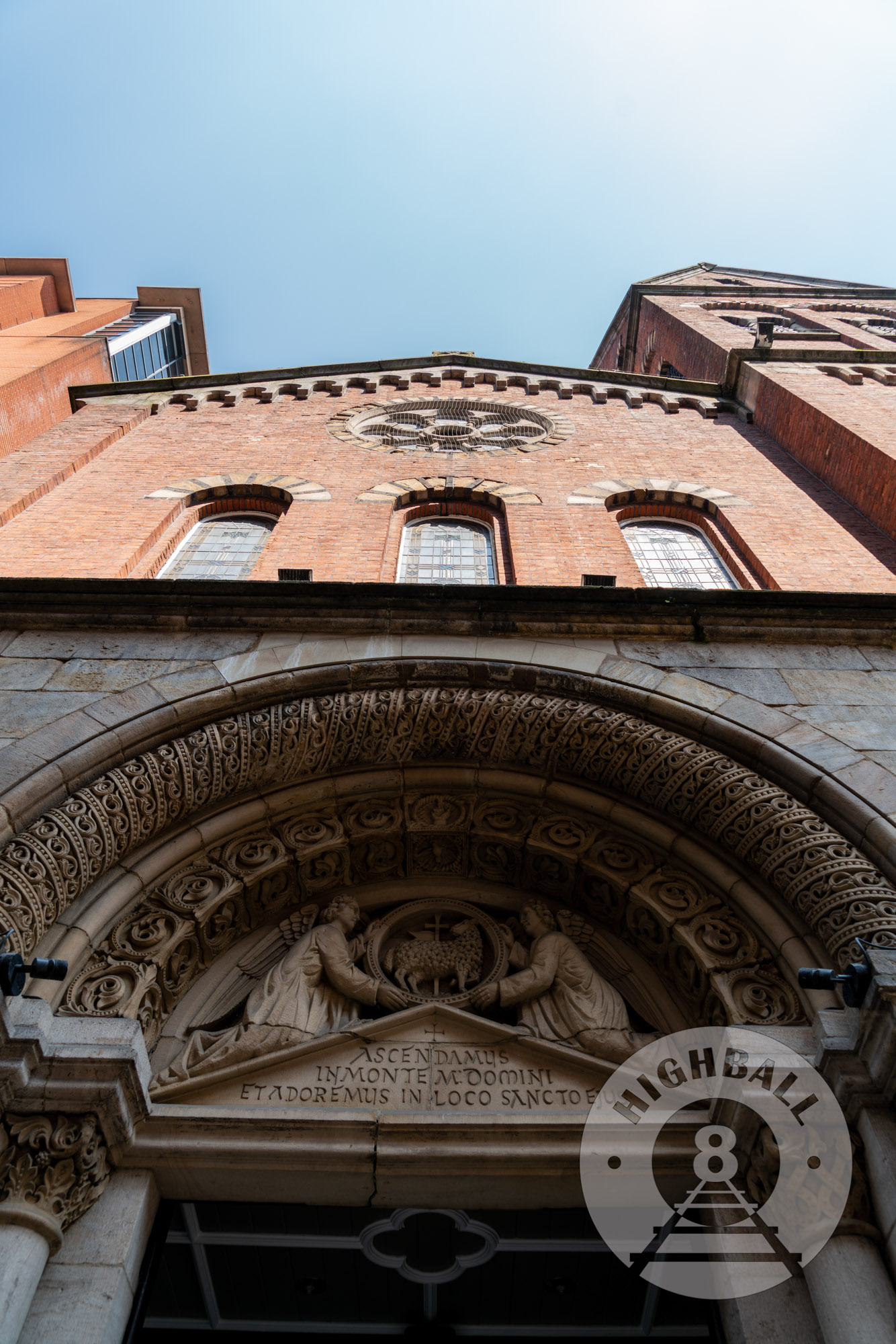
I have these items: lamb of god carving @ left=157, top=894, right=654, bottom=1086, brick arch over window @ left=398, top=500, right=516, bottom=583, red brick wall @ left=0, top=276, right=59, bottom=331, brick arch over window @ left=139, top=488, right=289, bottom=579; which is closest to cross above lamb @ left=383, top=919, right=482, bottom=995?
lamb of god carving @ left=157, top=894, right=654, bottom=1086

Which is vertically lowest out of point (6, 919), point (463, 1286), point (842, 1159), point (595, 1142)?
point (463, 1286)

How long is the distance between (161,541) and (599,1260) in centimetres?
724

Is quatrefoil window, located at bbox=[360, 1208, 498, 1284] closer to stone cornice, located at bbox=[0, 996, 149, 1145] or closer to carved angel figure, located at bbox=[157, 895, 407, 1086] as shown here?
carved angel figure, located at bbox=[157, 895, 407, 1086]

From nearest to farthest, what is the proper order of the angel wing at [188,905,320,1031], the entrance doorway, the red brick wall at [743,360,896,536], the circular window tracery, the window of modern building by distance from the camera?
the entrance doorway, the angel wing at [188,905,320,1031], the red brick wall at [743,360,896,536], the circular window tracery, the window of modern building

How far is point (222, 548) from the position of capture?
9836mm

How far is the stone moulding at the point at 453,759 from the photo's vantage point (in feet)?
16.2

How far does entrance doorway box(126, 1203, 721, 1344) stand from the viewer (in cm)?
507

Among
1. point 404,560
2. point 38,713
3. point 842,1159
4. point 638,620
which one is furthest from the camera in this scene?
point 404,560

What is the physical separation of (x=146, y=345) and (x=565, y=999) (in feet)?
93.5

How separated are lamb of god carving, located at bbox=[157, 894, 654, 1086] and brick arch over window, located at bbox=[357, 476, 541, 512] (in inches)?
204

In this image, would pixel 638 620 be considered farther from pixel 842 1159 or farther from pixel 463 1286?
pixel 463 1286

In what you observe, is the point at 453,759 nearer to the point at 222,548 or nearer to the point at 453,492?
the point at 222,548

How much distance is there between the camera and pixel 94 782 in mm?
5504

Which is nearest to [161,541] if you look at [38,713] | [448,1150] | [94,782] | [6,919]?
[38,713]
